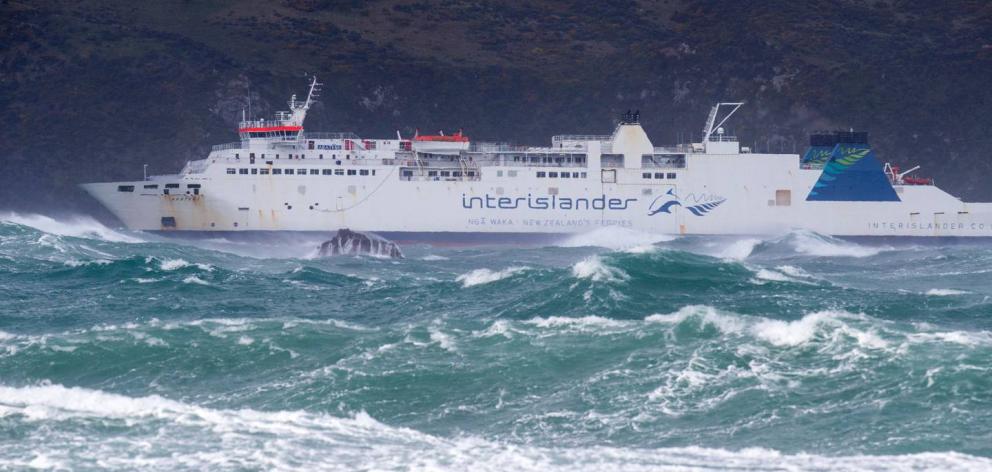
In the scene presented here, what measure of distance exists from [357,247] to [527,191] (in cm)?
1209

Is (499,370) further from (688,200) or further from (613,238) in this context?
(688,200)

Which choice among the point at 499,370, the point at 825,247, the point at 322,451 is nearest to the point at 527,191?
the point at 825,247

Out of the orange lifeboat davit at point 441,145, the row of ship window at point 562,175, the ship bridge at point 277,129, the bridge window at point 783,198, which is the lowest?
the bridge window at point 783,198

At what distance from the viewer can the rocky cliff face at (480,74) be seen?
73688 mm

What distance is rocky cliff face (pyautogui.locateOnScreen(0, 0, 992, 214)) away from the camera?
73.7m

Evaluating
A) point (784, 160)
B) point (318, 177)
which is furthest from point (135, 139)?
point (784, 160)

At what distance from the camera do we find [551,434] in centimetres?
1975

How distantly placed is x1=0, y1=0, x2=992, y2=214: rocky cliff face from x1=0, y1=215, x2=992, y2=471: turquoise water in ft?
137

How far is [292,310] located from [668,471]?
43.4 ft

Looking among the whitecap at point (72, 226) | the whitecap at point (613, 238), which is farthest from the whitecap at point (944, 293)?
the whitecap at point (72, 226)

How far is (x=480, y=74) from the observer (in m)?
82.5

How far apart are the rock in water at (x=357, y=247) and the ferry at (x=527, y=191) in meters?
8.23

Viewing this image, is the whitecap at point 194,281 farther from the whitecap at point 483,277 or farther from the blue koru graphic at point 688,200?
the blue koru graphic at point 688,200

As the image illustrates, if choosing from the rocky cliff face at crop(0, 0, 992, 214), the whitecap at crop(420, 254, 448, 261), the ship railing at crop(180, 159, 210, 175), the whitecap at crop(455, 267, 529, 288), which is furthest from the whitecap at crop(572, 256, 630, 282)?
the rocky cliff face at crop(0, 0, 992, 214)
